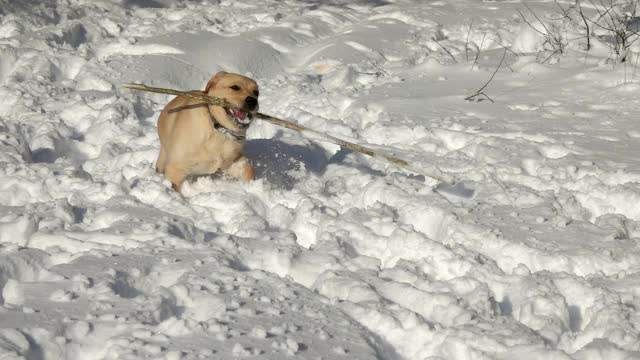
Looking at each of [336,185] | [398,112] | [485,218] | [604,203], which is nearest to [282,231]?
[336,185]

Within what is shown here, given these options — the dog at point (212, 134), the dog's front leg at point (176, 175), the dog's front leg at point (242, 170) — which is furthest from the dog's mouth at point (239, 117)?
the dog's front leg at point (176, 175)

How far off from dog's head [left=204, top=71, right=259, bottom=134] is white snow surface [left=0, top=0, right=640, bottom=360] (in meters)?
0.30

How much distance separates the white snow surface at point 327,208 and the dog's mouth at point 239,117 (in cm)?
29

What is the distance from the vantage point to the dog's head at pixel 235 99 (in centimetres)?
360

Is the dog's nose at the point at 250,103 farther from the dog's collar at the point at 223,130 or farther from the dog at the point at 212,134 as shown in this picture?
the dog's collar at the point at 223,130

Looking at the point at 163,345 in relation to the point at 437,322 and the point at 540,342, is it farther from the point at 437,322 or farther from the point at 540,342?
the point at 540,342

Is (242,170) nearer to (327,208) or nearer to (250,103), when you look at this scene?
(250,103)

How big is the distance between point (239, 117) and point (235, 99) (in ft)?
0.30

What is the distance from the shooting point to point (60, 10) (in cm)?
679

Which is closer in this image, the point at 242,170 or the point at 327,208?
the point at 327,208

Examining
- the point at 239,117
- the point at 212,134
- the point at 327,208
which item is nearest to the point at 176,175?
the point at 212,134

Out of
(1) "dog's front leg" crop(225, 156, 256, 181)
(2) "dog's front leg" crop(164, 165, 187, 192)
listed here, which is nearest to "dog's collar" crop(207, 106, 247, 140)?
(1) "dog's front leg" crop(225, 156, 256, 181)

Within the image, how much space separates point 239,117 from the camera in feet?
11.9

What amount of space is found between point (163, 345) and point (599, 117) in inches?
127
